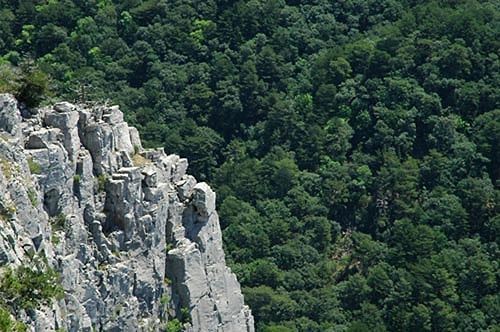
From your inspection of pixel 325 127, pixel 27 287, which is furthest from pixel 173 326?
pixel 325 127

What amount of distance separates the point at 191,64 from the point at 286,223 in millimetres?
23067

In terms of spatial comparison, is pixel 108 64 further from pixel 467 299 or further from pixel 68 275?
pixel 68 275

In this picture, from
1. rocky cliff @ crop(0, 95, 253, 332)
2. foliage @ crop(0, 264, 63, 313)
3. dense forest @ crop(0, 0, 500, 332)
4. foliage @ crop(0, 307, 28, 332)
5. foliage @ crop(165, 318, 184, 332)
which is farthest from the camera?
dense forest @ crop(0, 0, 500, 332)

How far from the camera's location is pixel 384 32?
11300 centimetres

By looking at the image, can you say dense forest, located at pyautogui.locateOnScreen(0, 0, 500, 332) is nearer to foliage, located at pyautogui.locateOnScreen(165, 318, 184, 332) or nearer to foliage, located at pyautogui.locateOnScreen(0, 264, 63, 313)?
foliage, located at pyautogui.locateOnScreen(165, 318, 184, 332)

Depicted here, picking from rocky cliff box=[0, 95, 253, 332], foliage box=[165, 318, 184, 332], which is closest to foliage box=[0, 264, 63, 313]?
rocky cliff box=[0, 95, 253, 332]

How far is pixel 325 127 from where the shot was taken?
10631 cm

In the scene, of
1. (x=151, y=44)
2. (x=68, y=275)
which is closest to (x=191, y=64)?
(x=151, y=44)

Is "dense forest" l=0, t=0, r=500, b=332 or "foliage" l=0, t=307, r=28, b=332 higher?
"foliage" l=0, t=307, r=28, b=332

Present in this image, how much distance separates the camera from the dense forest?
296 feet

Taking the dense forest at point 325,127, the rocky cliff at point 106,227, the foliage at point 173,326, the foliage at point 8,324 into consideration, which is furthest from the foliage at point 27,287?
the dense forest at point 325,127

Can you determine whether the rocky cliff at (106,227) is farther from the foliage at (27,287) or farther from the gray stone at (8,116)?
the foliage at (27,287)

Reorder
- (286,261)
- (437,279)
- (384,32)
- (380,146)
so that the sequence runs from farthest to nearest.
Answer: (384,32) → (380,146) → (286,261) → (437,279)

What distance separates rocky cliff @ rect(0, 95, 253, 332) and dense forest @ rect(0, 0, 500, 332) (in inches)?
1357
